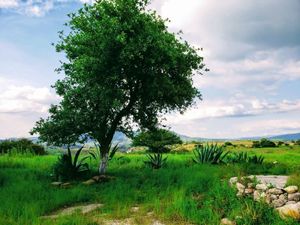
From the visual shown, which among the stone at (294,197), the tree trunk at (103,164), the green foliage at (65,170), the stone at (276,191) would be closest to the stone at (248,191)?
the stone at (276,191)

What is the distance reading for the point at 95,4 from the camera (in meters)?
20.2

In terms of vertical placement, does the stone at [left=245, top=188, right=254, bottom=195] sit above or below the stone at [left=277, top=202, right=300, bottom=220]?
above

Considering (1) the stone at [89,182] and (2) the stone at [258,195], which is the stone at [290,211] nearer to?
(2) the stone at [258,195]

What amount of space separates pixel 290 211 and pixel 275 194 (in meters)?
1.18

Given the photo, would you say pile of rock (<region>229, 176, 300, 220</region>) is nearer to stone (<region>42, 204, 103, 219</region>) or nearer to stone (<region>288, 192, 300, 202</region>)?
stone (<region>288, 192, 300, 202</region>)

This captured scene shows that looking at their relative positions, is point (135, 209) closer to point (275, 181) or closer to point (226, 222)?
point (226, 222)

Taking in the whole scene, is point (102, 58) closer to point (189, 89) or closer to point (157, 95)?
point (157, 95)

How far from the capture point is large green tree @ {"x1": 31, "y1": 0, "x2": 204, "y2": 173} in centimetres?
1906

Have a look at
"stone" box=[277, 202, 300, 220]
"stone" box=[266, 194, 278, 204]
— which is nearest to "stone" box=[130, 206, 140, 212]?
"stone" box=[266, 194, 278, 204]

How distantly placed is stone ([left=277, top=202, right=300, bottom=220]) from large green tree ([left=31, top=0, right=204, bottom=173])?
874 cm

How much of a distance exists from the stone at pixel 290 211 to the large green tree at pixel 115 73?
874cm

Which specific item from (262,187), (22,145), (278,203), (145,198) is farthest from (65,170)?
(22,145)

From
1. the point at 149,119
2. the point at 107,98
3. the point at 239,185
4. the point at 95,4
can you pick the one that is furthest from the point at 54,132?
the point at 239,185

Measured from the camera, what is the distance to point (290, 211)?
12195mm
